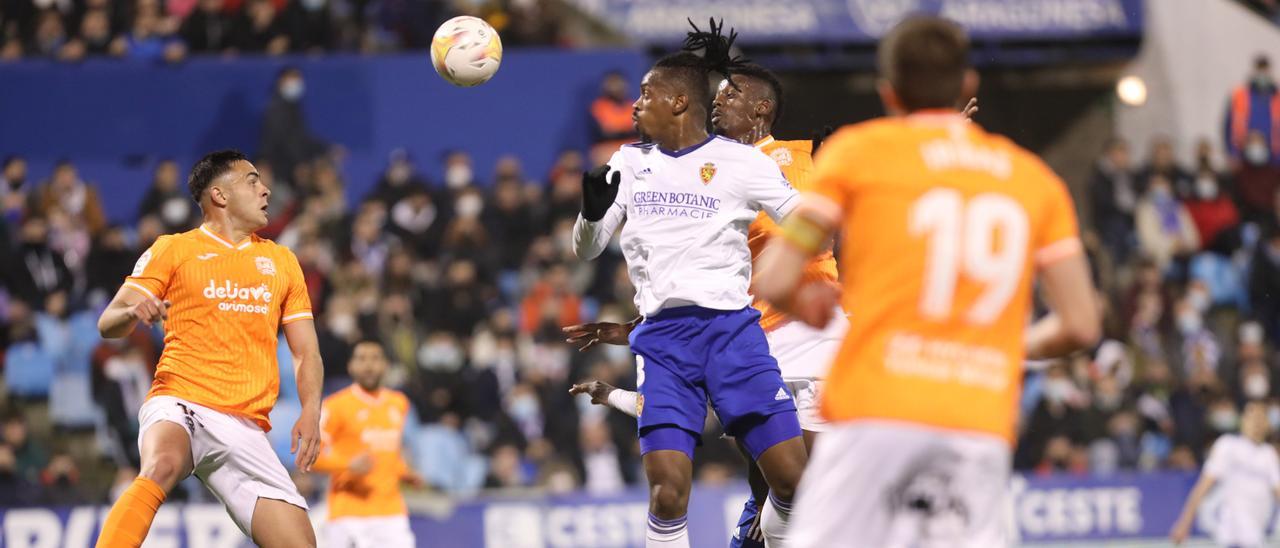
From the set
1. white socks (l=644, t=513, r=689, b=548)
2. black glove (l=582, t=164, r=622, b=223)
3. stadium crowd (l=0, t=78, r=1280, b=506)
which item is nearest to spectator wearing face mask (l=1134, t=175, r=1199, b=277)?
stadium crowd (l=0, t=78, r=1280, b=506)

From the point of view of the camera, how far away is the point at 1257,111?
20.5 metres

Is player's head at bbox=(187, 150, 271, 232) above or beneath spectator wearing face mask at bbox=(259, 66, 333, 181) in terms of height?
above

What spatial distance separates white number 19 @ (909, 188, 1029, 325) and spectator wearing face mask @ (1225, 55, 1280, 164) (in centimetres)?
1743

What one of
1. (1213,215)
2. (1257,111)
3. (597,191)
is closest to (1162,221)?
(1213,215)

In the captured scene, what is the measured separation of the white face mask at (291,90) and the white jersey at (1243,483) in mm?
10508

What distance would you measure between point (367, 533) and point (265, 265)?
3.84 meters

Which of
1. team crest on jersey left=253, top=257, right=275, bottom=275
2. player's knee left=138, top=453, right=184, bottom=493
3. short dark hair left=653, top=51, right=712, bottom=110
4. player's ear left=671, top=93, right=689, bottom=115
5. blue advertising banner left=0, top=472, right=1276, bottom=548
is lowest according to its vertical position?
blue advertising banner left=0, top=472, right=1276, bottom=548

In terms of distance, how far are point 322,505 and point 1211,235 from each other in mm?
11106

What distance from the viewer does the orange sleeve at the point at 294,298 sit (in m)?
7.49

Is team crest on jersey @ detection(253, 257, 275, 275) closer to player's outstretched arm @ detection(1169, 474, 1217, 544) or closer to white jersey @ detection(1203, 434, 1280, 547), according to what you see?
player's outstretched arm @ detection(1169, 474, 1217, 544)

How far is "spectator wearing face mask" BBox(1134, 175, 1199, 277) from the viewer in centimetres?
1914

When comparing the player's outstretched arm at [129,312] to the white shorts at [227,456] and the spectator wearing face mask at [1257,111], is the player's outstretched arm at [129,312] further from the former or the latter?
the spectator wearing face mask at [1257,111]

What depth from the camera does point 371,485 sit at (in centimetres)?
1096

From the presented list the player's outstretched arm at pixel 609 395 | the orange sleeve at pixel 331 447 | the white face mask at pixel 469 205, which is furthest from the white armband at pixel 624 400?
the white face mask at pixel 469 205
